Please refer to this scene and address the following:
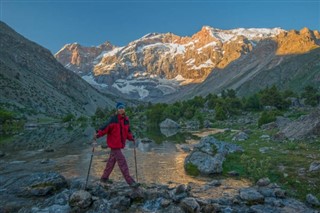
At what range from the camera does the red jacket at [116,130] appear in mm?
16594

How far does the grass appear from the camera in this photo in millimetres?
16973

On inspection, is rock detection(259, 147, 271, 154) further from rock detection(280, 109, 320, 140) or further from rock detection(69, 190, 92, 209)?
rock detection(69, 190, 92, 209)

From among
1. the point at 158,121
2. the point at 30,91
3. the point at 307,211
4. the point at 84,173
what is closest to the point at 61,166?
the point at 84,173

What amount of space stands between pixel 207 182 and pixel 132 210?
7.04 metres

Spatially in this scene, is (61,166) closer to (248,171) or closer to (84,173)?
(84,173)

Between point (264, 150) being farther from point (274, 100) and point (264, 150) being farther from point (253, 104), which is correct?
point (253, 104)

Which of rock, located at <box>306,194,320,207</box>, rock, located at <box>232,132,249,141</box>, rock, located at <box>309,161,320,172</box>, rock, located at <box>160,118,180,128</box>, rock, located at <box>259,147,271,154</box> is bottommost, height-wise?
rock, located at <box>306,194,320,207</box>

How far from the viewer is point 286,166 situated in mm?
21031

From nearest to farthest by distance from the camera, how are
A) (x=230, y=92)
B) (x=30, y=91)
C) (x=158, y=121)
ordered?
(x=158, y=121)
(x=230, y=92)
(x=30, y=91)

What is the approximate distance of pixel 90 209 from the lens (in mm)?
14078

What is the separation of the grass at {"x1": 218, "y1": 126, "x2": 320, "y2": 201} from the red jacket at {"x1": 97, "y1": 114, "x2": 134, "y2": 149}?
8.51 meters

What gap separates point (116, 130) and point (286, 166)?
1179 cm

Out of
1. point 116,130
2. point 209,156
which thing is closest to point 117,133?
point 116,130

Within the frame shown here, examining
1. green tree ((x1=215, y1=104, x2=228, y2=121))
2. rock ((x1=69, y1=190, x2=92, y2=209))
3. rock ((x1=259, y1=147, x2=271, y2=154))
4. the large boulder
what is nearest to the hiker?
rock ((x1=69, y1=190, x2=92, y2=209))
